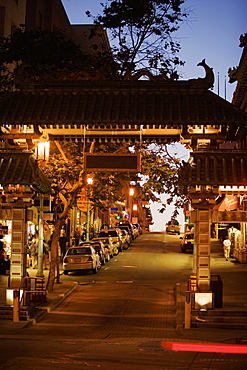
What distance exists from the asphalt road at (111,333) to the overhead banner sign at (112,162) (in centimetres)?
479

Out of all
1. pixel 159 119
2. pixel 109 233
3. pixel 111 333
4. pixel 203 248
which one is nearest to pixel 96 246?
pixel 109 233

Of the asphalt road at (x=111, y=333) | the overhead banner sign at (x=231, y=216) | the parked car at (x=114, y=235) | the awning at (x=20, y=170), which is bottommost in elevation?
the asphalt road at (x=111, y=333)

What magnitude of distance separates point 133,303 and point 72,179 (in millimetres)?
6308

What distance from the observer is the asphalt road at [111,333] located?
39.4 ft

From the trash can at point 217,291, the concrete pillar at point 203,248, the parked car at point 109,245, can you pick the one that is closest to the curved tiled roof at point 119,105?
the concrete pillar at point 203,248

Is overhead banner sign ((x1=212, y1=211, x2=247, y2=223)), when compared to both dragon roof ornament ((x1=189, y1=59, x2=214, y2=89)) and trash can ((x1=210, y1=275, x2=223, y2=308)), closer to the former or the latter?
trash can ((x1=210, y1=275, x2=223, y2=308))

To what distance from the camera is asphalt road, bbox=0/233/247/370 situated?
12.0 metres

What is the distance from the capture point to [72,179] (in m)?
26.6

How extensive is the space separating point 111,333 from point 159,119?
6.36m

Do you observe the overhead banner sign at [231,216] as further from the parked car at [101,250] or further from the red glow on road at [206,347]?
the parked car at [101,250]

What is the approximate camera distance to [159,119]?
1780 centimetres

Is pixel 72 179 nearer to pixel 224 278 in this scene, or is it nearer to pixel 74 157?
pixel 74 157

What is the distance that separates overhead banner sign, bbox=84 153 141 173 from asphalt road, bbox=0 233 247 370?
4.79m

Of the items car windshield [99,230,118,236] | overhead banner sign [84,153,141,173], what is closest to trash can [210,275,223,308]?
overhead banner sign [84,153,141,173]
